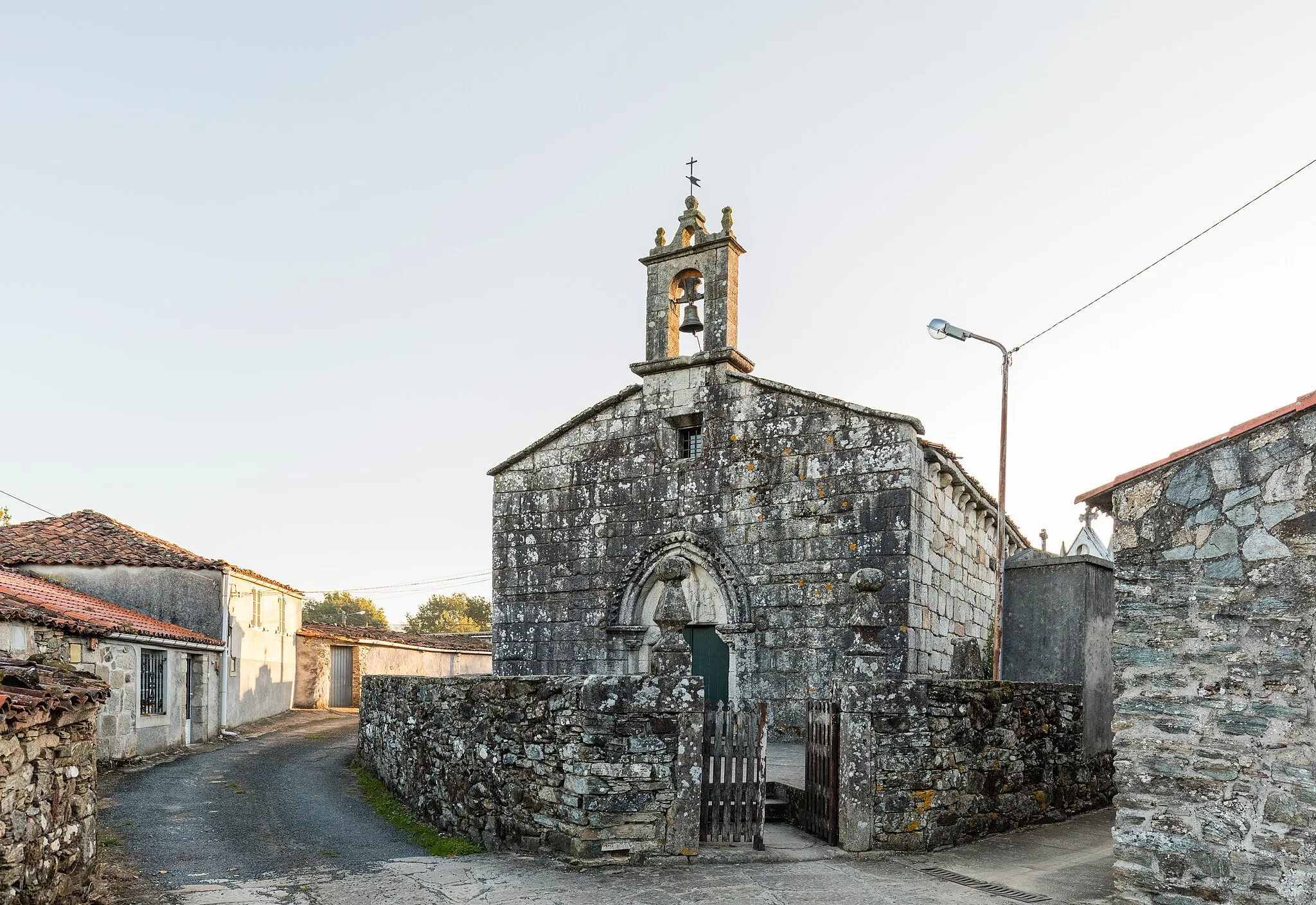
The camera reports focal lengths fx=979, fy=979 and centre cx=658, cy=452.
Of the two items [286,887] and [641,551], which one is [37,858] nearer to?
[286,887]

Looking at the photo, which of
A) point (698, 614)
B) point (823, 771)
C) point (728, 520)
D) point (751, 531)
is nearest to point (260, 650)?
point (698, 614)

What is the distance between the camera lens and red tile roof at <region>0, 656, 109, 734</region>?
561 centimetres

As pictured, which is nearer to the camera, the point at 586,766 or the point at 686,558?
the point at 586,766

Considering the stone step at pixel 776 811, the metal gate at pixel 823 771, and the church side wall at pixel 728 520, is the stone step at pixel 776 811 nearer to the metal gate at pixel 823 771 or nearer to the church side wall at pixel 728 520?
the metal gate at pixel 823 771

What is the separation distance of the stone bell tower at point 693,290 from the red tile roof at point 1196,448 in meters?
6.96

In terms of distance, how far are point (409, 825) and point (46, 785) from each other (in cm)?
463

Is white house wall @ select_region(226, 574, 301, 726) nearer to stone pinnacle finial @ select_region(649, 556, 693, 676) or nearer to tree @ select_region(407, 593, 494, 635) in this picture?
stone pinnacle finial @ select_region(649, 556, 693, 676)

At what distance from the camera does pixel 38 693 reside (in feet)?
20.0

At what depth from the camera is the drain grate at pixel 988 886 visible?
712 centimetres

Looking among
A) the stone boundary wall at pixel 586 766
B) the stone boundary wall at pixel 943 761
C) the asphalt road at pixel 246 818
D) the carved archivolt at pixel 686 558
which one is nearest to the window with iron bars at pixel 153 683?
the asphalt road at pixel 246 818

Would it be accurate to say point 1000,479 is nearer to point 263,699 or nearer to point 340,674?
point 263,699

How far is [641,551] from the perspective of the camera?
542 inches

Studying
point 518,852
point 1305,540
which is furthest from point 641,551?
point 1305,540

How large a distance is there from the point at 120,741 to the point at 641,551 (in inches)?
366
